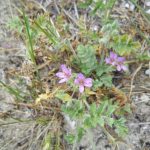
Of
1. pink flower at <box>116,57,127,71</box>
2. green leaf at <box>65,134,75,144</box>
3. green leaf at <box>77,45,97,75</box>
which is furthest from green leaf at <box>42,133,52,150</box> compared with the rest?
pink flower at <box>116,57,127,71</box>

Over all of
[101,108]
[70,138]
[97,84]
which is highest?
[97,84]

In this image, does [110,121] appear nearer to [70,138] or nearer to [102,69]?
[70,138]

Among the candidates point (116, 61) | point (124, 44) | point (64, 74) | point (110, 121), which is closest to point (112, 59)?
point (116, 61)

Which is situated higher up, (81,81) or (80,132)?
(81,81)

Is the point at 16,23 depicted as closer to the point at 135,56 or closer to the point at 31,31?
the point at 31,31

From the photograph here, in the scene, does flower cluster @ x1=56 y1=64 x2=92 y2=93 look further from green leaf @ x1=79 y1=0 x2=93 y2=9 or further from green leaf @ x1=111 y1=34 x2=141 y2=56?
green leaf @ x1=79 y1=0 x2=93 y2=9
